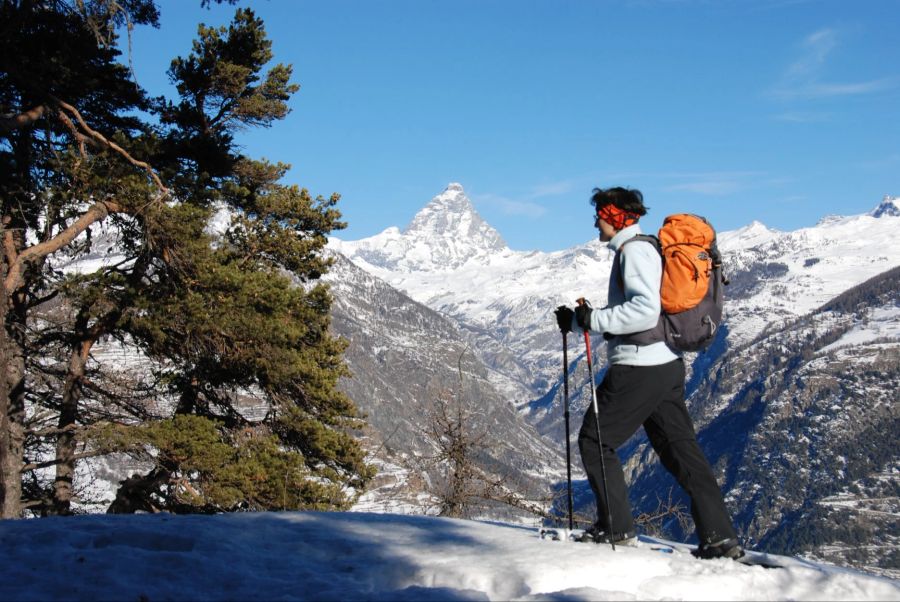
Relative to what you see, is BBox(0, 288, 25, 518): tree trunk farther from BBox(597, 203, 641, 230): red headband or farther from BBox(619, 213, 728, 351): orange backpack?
BBox(619, 213, 728, 351): orange backpack

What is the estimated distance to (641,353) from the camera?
16.9 ft

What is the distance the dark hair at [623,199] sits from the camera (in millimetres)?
5316

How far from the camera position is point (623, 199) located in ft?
17.6

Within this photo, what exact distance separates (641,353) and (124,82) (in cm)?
1322

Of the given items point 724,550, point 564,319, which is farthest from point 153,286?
point 724,550

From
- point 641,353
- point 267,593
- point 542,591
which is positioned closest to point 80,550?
point 267,593

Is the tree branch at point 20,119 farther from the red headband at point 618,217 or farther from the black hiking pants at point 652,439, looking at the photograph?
the black hiking pants at point 652,439

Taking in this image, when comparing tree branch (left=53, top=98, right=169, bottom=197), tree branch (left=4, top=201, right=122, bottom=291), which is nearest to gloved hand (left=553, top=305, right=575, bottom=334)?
tree branch (left=53, top=98, right=169, bottom=197)

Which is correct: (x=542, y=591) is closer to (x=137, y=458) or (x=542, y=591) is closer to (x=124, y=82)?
(x=137, y=458)

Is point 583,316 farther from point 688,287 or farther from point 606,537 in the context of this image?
point 606,537

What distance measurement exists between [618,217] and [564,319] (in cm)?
82

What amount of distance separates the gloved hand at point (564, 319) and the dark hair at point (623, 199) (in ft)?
2.52

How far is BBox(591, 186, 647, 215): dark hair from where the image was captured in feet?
17.4

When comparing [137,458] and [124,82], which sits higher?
[124,82]
